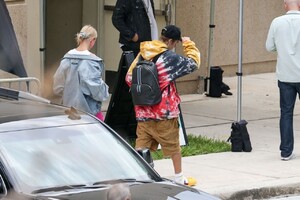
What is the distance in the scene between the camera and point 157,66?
8664mm

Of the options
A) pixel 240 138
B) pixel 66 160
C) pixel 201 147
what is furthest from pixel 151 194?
pixel 201 147

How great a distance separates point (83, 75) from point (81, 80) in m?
0.06

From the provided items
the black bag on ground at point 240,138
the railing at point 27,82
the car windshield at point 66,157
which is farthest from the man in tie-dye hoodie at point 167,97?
the car windshield at point 66,157

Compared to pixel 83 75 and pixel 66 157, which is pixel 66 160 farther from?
pixel 83 75

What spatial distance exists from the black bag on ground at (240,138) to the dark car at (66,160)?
14.5 ft

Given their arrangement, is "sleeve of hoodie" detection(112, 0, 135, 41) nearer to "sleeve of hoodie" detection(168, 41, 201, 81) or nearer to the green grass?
the green grass

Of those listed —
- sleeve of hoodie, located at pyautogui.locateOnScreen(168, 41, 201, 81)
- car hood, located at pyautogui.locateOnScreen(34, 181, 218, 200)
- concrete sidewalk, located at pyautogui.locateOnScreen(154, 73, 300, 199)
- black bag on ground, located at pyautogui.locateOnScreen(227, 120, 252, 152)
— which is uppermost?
sleeve of hoodie, located at pyautogui.locateOnScreen(168, 41, 201, 81)

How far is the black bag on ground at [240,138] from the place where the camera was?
10.6 m

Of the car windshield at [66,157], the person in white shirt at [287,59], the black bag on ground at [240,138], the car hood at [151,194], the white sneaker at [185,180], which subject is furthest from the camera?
the black bag on ground at [240,138]

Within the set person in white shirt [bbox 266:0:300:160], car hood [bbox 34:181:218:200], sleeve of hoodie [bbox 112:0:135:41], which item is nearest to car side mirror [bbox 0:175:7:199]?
car hood [bbox 34:181:218:200]

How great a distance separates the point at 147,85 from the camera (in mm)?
8633

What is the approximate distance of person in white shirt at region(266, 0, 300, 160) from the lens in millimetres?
10102

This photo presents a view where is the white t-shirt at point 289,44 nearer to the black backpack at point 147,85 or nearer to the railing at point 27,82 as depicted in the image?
the black backpack at point 147,85

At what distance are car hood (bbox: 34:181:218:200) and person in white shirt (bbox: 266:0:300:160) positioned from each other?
168 inches
